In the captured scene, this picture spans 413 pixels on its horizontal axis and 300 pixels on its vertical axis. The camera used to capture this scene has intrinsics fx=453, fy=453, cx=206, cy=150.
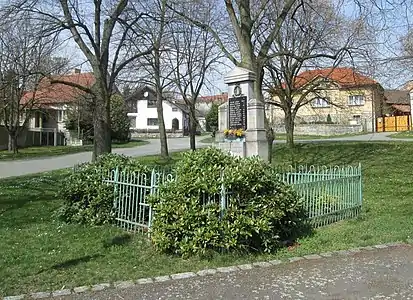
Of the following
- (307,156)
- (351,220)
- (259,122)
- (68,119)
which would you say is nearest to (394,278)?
(351,220)

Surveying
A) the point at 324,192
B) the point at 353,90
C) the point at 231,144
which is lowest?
the point at 324,192

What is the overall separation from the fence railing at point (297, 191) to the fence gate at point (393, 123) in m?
44.0

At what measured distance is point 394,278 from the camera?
5.36 metres

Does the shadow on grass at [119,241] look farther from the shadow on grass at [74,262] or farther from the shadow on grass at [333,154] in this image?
the shadow on grass at [333,154]

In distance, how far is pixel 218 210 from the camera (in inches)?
255

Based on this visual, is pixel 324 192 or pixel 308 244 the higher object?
pixel 324 192

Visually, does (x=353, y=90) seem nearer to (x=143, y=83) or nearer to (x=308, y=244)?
(x=143, y=83)

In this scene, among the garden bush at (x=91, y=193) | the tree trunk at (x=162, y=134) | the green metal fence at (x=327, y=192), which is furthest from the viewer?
the tree trunk at (x=162, y=134)

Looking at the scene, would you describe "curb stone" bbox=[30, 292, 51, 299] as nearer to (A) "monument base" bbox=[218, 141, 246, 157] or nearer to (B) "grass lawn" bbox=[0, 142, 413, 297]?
(B) "grass lawn" bbox=[0, 142, 413, 297]

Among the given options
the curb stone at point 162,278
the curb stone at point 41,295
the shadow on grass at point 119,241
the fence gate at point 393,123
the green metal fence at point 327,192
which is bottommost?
the curb stone at point 162,278

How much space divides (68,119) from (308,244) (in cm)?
4671

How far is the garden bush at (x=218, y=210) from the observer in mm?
6348

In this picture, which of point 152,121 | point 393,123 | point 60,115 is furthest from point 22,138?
point 393,123

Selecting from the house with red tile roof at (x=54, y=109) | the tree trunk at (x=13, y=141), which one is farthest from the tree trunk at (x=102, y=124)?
the house with red tile roof at (x=54, y=109)
